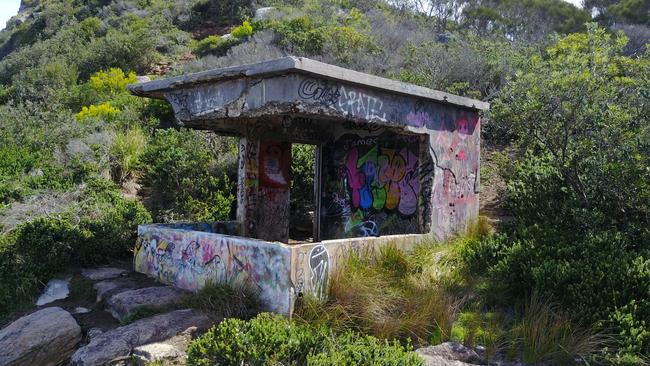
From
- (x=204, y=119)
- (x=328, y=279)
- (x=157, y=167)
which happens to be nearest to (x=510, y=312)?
(x=328, y=279)

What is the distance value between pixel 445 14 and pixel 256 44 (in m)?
18.0

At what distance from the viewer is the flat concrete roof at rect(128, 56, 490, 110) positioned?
6.44 meters

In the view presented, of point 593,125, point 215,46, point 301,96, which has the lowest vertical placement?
point 593,125

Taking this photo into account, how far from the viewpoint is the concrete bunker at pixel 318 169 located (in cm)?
662

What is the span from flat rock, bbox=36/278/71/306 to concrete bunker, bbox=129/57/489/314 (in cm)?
104

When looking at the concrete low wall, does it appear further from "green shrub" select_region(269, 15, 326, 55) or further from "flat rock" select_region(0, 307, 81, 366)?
"green shrub" select_region(269, 15, 326, 55)

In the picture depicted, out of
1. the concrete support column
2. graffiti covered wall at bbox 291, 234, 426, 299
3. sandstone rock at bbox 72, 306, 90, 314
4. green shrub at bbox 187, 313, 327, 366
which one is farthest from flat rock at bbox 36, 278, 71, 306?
graffiti covered wall at bbox 291, 234, 426, 299

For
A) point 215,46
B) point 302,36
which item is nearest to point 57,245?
point 302,36

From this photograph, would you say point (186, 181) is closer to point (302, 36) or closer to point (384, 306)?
point (384, 306)

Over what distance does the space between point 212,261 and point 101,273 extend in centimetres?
249

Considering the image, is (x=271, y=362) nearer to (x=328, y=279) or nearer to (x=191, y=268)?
(x=328, y=279)

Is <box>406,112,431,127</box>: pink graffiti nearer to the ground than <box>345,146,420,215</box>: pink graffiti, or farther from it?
farther from it

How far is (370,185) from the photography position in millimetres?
9992

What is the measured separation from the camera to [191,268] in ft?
24.8
